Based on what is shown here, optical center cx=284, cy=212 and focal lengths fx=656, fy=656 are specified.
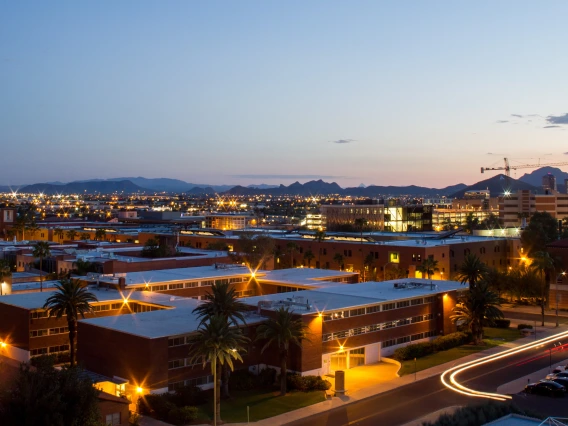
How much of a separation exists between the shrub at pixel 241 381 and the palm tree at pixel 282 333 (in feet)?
5.84

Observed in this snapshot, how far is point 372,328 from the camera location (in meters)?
45.4

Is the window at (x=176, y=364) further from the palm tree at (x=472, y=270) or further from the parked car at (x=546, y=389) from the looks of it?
the palm tree at (x=472, y=270)

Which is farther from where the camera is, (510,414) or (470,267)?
(470,267)

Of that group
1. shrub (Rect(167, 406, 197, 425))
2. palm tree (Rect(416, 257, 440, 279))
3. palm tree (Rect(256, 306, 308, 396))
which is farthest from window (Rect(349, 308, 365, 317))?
palm tree (Rect(416, 257, 440, 279))

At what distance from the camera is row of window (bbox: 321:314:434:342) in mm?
42406

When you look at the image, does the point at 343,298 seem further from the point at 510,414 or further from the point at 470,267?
the point at 510,414

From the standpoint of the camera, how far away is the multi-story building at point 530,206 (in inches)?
6191

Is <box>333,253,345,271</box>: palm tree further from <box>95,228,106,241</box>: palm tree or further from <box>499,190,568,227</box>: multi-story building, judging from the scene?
<box>499,190,568,227</box>: multi-story building

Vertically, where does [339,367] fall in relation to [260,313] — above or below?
below

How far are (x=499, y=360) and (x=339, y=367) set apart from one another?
1123 centimetres

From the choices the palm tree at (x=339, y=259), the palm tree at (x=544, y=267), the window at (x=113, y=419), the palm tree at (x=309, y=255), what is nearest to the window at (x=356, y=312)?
the window at (x=113, y=419)

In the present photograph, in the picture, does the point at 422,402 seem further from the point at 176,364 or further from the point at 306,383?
the point at 176,364

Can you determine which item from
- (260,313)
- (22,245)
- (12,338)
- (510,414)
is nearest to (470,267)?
(260,313)

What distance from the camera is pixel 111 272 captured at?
2511 inches
